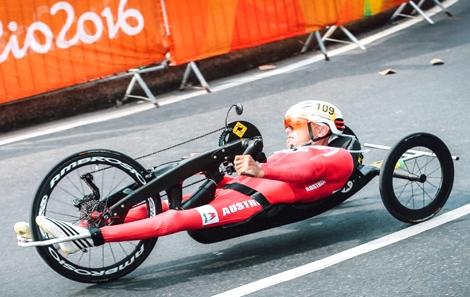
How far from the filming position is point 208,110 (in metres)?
10.5

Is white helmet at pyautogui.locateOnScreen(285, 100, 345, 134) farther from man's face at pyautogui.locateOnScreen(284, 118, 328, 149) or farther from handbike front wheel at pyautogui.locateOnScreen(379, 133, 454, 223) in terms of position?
handbike front wheel at pyautogui.locateOnScreen(379, 133, 454, 223)

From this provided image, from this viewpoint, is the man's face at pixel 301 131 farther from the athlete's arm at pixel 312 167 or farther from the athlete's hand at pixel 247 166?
the athlete's hand at pixel 247 166

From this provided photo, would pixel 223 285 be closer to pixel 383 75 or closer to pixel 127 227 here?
pixel 127 227

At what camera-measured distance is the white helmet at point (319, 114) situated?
6.46 metres

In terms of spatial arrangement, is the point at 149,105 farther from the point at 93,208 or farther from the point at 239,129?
the point at 93,208

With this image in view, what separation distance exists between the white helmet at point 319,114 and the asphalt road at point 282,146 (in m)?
0.72

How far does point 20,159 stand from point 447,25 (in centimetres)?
661

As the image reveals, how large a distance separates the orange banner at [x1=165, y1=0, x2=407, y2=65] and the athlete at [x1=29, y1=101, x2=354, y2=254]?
4752 millimetres

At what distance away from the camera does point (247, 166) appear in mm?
5656

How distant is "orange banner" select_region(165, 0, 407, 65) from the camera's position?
1106 centimetres

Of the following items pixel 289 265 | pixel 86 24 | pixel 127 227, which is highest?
pixel 86 24

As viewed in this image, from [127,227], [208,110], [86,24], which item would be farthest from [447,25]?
[127,227]

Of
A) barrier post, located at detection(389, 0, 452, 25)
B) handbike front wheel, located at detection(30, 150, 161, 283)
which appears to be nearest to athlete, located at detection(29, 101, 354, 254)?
handbike front wheel, located at detection(30, 150, 161, 283)

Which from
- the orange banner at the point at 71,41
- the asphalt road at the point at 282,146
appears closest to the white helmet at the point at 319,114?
the asphalt road at the point at 282,146
